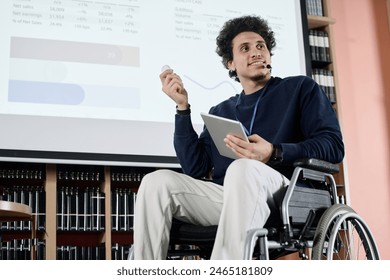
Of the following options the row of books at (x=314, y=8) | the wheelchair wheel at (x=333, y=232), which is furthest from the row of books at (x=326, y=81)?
the wheelchair wheel at (x=333, y=232)

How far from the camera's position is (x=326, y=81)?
4.40 metres

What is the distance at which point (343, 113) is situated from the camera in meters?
4.83

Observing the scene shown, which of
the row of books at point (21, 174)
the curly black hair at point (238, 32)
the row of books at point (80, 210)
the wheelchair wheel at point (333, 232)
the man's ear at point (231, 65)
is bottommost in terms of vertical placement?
the wheelchair wheel at point (333, 232)

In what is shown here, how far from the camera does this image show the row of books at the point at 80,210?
12.5 feet

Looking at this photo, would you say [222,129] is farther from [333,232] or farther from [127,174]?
[127,174]

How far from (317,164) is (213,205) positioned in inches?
13.5

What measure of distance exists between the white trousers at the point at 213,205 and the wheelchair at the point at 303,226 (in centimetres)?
4

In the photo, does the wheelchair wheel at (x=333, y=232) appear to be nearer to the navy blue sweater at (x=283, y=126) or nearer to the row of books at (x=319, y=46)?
the navy blue sweater at (x=283, y=126)

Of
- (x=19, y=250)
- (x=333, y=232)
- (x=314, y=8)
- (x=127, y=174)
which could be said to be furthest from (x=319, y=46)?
(x=333, y=232)

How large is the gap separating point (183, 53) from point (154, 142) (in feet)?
1.91

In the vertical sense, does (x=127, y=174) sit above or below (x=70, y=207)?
above

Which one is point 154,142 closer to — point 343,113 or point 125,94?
point 125,94
